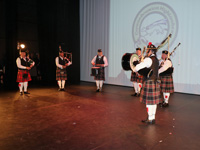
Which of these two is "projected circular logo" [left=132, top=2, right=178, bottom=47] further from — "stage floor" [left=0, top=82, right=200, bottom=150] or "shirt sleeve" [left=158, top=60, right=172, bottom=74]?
"stage floor" [left=0, top=82, right=200, bottom=150]

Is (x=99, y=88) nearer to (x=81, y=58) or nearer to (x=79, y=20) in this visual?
(x=81, y=58)

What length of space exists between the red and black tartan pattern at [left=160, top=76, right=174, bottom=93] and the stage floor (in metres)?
0.39

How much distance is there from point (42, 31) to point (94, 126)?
5.86m

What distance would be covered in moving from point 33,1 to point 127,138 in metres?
7.29

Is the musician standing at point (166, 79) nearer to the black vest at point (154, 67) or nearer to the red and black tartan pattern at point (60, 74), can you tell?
the black vest at point (154, 67)

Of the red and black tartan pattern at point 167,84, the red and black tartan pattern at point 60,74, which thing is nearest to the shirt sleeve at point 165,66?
the red and black tartan pattern at point 167,84

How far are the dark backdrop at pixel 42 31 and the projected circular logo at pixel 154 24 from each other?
3202mm

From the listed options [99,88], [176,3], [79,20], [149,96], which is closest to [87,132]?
[149,96]

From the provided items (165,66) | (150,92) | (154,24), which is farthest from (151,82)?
(154,24)

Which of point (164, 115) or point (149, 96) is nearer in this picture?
point (149, 96)

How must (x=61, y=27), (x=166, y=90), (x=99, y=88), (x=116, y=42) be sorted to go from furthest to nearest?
(x=61, y=27) < (x=116, y=42) < (x=99, y=88) < (x=166, y=90)

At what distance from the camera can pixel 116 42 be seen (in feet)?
24.4

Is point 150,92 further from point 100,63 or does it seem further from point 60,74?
point 60,74

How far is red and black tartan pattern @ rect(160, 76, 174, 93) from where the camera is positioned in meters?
4.12
